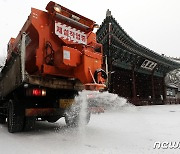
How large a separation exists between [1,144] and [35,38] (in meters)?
2.28

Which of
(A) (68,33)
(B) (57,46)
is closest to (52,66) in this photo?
(B) (57,46)

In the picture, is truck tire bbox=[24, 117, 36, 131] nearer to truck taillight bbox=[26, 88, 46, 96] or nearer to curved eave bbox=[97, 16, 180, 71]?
truck taillight bbox=[26, 88, 46, 96]

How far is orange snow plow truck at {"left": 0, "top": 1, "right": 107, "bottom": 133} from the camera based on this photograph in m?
4.61

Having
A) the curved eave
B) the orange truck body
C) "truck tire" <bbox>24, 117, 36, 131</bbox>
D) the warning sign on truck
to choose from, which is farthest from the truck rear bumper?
the curved eave

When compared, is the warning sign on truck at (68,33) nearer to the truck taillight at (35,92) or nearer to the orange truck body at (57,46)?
the orange truck body at (57,46)

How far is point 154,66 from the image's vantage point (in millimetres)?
23391

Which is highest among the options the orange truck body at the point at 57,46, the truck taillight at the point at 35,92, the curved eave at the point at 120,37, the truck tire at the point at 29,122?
the curved eave at the point at 120,37

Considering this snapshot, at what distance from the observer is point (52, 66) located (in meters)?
4.89

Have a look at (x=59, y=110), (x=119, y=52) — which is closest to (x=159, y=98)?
(x=119, y=52)

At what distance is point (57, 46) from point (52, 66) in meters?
0.47

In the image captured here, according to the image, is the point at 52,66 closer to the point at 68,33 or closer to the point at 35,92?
the point at 35,92

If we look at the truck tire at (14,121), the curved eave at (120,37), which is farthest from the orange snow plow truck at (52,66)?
the curved eave at (120,37)

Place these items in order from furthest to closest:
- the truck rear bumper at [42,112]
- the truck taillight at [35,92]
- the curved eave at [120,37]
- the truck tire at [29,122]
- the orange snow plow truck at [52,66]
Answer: the curved eave at [120,37], the truck tire at [29,122], the truck rear bumper at [42,112], the truck taillight at [35,92], the orange snow plow truck at [52,66]

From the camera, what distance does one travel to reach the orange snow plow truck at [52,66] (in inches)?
181
